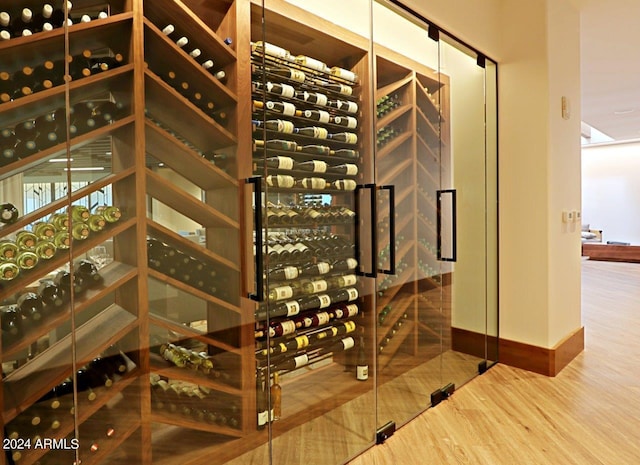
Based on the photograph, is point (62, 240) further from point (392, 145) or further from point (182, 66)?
point (392, 145)

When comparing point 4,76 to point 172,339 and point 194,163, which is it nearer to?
point 194,163

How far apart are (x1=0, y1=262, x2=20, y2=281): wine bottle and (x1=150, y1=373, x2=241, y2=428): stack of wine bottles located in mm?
563

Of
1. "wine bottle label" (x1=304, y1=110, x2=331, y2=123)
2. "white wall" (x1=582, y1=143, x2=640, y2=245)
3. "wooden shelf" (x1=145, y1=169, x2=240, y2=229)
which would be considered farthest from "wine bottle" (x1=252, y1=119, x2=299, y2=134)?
"white wall" (x1=582, y1=143, x2=640, y2=245)

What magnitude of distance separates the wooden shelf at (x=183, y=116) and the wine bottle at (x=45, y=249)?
1.81ft

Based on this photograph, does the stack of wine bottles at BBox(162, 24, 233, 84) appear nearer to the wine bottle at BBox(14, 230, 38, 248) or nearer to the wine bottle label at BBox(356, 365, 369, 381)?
the wine bottle at BBox(14, 230, 38, 248)

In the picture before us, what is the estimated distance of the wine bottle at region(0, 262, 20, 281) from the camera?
4.43 ft

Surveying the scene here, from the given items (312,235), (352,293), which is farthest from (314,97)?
(352,293)

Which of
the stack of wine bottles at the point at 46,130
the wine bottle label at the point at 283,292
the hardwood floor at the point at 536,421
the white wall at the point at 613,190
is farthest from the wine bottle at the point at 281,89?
the white wall at the point at 613,190

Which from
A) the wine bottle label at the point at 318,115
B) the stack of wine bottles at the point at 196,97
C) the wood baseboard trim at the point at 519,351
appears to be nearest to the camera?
the stack of wine bottles at the point at 196,97

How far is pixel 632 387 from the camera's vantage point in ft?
9.66

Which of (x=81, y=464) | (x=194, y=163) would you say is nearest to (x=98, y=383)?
(x=81, y=464)

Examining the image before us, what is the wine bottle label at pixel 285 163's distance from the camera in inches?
83.3

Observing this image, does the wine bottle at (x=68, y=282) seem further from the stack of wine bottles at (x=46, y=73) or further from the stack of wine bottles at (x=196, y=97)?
the stack of wine bottles at (x=196, y=97)

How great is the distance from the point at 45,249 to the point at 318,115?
56.5 inches
